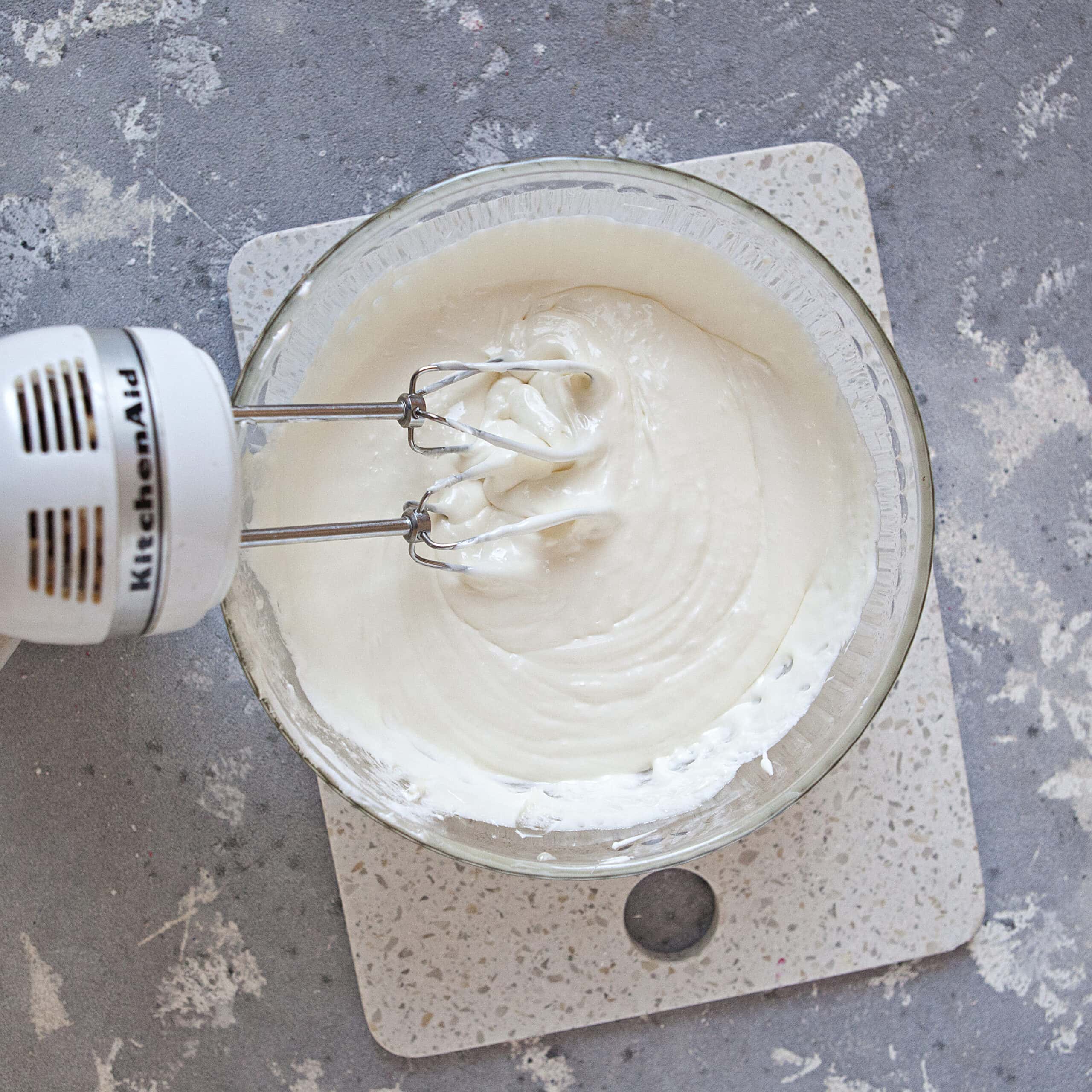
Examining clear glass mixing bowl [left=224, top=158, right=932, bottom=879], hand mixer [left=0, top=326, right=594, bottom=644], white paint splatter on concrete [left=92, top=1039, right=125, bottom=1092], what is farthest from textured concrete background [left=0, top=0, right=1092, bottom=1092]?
hand mixer [left=0, top=326, right=594, bottom=644]

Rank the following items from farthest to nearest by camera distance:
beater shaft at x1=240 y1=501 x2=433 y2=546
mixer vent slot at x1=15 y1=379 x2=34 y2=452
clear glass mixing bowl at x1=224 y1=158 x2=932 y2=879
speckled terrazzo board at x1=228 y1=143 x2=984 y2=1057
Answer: speckled terrazzo board at x1=228 y1=143 x2=984 y2=1057 → clear glass mixing bowl at x1=224 y1=158 x2=932 y2=879 → beater shaft at x1=240 y1=501 x2=433 y2=546 → mixer vent slot at x1=15 y1=379 x2=34 y2=452

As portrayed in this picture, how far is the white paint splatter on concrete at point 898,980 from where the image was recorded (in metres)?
1.07

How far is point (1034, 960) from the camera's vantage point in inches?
42.8

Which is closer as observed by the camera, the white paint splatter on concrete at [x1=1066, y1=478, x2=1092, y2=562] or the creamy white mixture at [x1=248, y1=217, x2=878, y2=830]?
the creamy white mixture at [x1=248, y1=217, x2=878, y2=830]

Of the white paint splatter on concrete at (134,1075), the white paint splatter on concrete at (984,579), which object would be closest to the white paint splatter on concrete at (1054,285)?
the white paint splatter on concrete at (984,579)

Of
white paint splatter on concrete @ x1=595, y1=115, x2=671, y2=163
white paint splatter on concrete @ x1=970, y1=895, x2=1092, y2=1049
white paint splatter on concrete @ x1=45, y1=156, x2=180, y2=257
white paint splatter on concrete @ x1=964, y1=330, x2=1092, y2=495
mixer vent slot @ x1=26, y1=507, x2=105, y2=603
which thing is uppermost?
white paint splatter on concrete @ x1=595, y1=115, x2=671, y2=163

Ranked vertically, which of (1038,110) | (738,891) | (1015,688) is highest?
(1038,110)

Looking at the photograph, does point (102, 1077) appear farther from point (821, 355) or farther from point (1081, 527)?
point (1081, 527)

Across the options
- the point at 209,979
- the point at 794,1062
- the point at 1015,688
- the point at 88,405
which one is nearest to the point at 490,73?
the point at 88,405

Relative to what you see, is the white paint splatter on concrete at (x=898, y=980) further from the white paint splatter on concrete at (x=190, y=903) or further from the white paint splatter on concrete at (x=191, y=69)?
the white paint splatter on concrete at (x=191, y=69)

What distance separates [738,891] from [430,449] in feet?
1.83

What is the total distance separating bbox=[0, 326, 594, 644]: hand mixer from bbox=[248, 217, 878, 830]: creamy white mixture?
248 millimetres

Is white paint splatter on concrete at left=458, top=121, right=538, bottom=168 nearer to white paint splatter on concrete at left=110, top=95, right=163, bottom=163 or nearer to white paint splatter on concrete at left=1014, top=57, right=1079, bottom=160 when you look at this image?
white paint splatter on concrete at left=110, top=95, right=163, bottom=163

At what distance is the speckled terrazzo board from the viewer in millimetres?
1009
